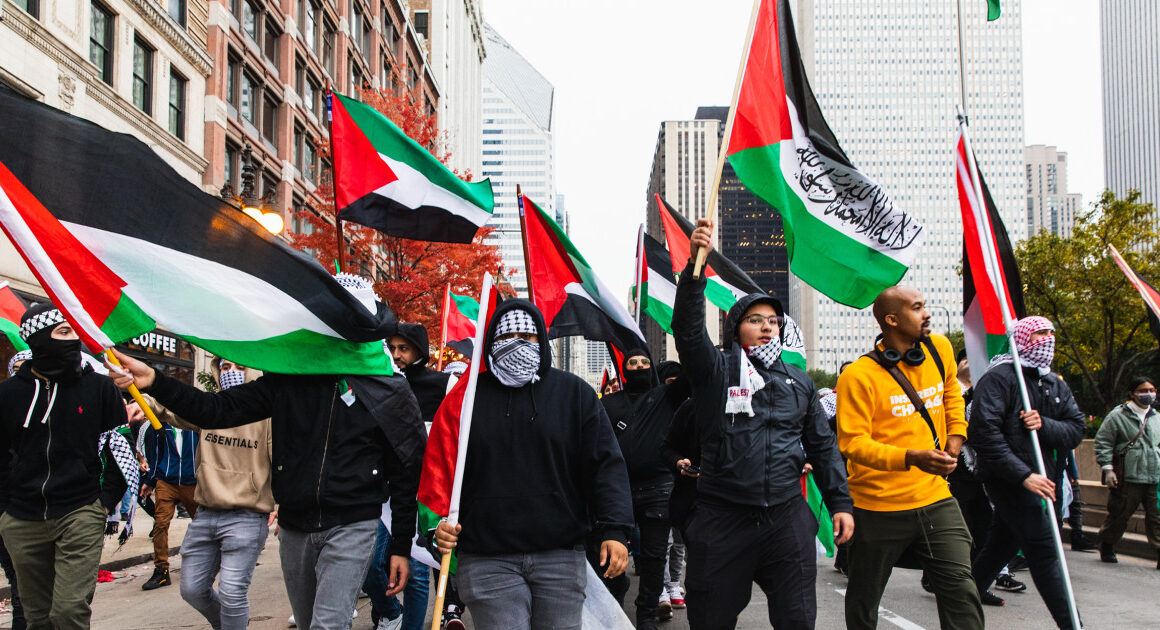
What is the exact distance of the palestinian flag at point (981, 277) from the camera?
584 cm

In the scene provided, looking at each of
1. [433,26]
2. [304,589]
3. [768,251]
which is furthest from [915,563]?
[768,251]

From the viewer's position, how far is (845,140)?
142 meters

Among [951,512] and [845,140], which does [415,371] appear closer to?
[951,512]

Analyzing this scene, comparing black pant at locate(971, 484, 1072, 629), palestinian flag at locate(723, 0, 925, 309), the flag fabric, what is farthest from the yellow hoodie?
the flag fabric

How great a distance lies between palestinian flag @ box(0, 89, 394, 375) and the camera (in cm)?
358

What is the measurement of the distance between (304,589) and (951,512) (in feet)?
10.6

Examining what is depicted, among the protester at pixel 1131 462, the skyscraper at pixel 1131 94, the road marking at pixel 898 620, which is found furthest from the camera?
the skyscraper at pixel 1131 94

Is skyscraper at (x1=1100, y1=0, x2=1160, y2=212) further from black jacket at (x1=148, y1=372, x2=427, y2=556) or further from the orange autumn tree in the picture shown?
black jacket at (x1=148, y1=372, x2=427, y2=556)

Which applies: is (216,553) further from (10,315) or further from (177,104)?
(177,104)

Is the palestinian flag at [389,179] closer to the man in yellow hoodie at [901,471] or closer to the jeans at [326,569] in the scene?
the jeans at [326,569]

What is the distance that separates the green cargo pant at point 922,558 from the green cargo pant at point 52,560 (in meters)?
4.02

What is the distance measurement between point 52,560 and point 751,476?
3.75 metres

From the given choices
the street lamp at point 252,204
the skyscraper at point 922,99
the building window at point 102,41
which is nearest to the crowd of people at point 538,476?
the street lamp at point 252,204

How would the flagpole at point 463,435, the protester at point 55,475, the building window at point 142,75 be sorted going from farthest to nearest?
1. the building window at point 142,75
2. the protester at point 55,475
3. the flagpole at point 463,435
